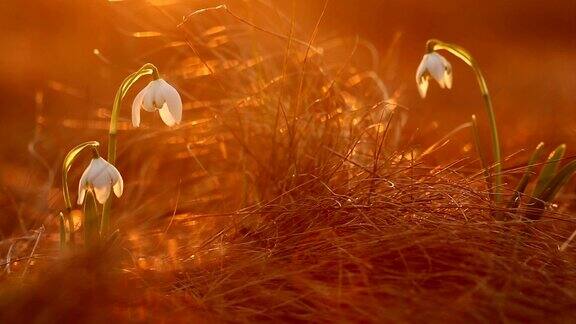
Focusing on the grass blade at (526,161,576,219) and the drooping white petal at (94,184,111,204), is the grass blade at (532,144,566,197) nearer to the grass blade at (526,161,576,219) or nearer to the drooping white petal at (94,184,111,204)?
the grass blade at (526,161,576,219)

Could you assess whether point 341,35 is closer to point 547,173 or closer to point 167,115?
point 547,173

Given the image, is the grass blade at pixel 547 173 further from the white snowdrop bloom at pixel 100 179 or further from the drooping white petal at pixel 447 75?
the white snowdrop bloom at pixel 100 179

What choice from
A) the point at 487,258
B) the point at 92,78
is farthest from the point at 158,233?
the point at 92,78

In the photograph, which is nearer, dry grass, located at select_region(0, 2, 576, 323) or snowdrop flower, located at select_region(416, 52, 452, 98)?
dry grass, located at select_region(0, 2, 576, 323)

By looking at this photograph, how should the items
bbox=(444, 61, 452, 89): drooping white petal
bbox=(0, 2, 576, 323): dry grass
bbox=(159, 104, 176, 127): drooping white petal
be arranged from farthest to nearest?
bbox=(444, 61, 452, 89): drooping white petal → bbox=(159, 104, 176, 127): drooping white petal → bbox=(0, 2, 576, 323): dry grass

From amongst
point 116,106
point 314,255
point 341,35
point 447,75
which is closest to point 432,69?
point 447,75

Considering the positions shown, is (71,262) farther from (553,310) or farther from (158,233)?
(553,310)

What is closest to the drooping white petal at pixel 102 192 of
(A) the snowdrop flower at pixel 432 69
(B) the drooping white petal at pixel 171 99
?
(B) the drooping white petal at pixel 171 99

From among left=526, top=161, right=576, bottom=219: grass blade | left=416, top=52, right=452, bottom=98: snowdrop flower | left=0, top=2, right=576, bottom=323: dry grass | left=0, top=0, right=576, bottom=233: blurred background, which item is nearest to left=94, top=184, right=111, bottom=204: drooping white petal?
left=0, top=2, right=576, bottom=323: dry grass
